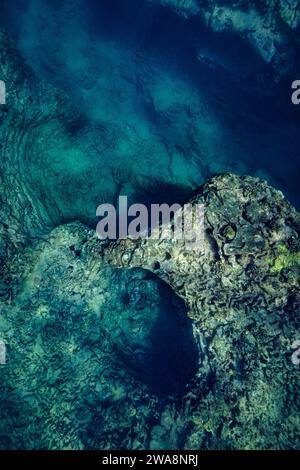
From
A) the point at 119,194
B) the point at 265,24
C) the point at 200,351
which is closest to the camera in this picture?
the point at 200,351

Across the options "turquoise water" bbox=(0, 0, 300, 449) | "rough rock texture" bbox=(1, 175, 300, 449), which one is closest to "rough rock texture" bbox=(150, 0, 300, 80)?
"turquoise water" bbox=(0, 0, 300, 449)

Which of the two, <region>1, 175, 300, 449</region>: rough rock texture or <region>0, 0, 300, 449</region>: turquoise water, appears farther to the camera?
<region>0, 0, 300, 449</region>: turquoise water

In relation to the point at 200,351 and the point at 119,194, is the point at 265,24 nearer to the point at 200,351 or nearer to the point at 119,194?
the point at 119,194

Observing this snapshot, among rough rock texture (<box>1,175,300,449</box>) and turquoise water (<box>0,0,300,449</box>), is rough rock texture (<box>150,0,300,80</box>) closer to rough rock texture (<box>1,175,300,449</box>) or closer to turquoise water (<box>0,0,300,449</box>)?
turquoise water (<box>0,0,300,449</box>)

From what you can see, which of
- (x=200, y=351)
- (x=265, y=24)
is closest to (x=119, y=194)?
(x=200, y=351)

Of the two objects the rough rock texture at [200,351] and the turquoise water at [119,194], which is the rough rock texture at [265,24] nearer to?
the turquoise water at [119,194]

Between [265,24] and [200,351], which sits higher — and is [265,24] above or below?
above
